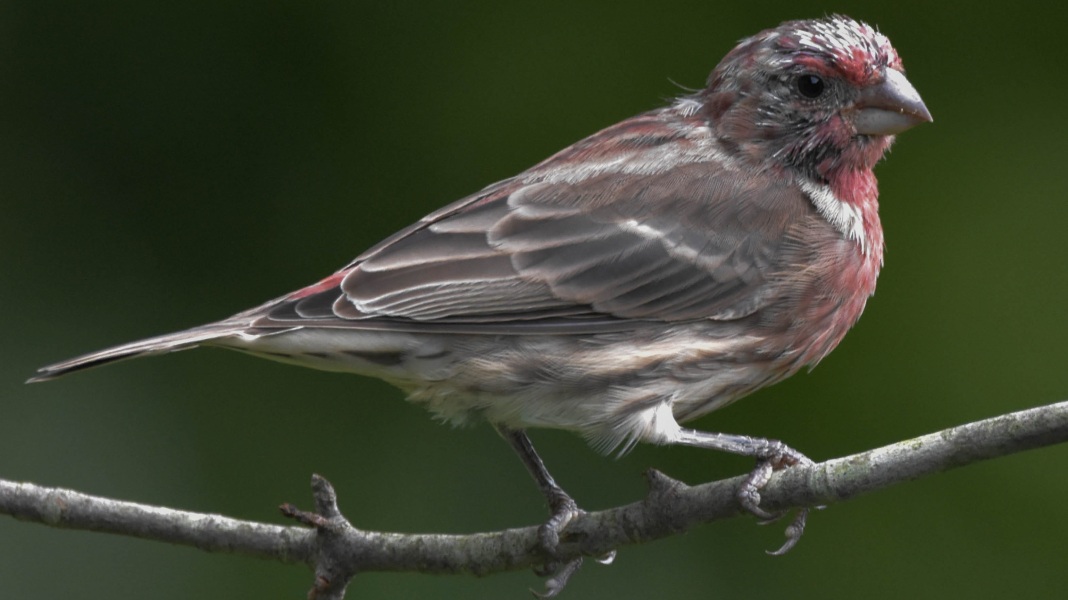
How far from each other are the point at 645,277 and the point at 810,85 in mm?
837

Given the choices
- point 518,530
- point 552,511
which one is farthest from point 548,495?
point 518,530

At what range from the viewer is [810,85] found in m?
4.76

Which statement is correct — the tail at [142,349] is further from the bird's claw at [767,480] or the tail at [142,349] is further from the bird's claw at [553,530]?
the bird's claw at [767,480]

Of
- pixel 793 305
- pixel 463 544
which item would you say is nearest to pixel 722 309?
pixel 793 305

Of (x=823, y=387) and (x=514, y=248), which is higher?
(x=514, y=248)

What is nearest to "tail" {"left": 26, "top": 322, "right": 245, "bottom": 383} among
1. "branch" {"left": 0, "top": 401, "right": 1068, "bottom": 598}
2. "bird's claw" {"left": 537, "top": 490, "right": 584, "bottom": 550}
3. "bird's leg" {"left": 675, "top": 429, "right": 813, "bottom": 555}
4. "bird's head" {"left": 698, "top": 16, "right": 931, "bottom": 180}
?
"branch" {"left": 0, "top": 401, "right": 1068, "bottom": 598}

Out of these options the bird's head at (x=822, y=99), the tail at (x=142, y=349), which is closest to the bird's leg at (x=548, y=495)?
the tail at (x=142, y=349)

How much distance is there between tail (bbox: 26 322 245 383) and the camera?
3836 millimetres

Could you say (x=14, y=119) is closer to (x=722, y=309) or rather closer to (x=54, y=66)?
(x=54, y=66)

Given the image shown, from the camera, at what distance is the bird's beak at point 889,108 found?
460cm

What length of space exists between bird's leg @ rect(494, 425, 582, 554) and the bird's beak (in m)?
1.45

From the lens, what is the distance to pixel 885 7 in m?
5.83

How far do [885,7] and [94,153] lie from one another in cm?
Result: 304

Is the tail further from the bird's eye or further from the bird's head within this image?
the bird's eye
